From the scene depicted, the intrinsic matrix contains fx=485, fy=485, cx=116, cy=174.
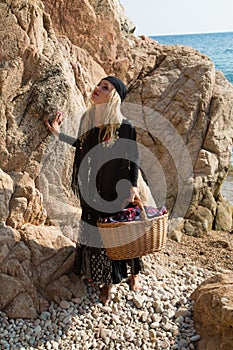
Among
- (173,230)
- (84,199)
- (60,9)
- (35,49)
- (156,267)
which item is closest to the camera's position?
(84,199)

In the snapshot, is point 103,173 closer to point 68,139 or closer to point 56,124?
point 68,139

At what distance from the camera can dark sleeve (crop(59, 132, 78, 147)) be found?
4898 millimetres

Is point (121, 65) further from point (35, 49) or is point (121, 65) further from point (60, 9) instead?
point (35, 49)

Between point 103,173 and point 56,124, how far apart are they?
2.71 ft

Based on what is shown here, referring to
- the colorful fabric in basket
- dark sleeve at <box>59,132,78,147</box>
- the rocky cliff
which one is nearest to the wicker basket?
the colorful fabric in basket

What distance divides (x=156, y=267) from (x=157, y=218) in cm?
145

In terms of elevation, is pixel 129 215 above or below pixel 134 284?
above

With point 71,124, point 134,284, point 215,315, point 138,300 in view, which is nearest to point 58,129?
point 71,124

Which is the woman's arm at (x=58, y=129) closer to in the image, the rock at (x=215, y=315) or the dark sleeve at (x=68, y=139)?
the dark sleeve at (x=68, y=139)

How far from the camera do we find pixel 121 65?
7.84m

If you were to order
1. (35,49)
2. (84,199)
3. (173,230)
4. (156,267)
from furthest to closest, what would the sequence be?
(173,230) → (156,267) → (35,49) → (84,199)

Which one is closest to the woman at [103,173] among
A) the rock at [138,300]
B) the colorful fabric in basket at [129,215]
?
the colorful fabric in basket at [129,215]

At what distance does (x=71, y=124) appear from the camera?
552 cm

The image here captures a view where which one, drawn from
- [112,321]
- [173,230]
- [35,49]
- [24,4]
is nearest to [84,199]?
[112,321]
